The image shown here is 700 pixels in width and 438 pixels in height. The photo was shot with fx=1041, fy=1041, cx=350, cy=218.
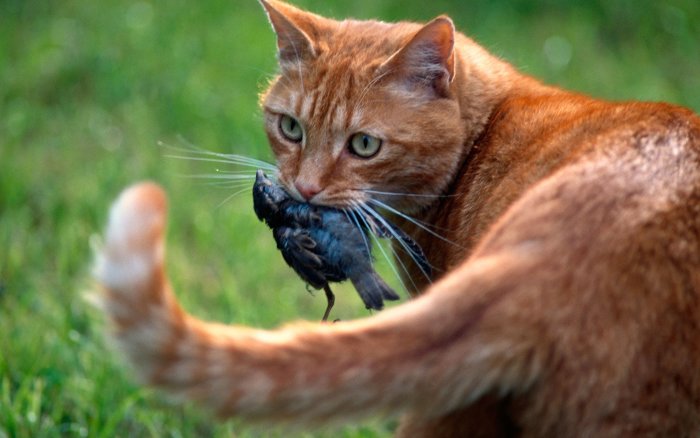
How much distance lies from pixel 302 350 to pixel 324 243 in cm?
83

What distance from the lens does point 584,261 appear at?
197 cm

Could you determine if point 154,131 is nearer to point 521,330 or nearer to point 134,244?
point 134,244

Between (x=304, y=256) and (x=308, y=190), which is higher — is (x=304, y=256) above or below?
below

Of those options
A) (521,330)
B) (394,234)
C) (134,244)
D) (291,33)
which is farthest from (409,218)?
(134,244)

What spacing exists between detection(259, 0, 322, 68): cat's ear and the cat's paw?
132 centimetres

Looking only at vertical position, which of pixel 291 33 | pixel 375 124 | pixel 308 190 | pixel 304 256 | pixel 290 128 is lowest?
pixel 304 256

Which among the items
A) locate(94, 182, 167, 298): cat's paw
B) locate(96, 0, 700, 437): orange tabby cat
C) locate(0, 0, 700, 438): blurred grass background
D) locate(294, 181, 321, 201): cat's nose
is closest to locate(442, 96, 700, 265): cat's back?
locate(96, 0, 700, 437): orange tabby cat

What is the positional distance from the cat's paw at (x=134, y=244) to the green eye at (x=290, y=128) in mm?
1240

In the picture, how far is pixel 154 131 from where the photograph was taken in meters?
5.24

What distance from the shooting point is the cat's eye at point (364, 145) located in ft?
9.61

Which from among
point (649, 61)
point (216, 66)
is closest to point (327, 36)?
point (216, 66)

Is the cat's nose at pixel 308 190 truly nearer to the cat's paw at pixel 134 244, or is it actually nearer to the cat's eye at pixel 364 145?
the cat's eye at pixel 364 145

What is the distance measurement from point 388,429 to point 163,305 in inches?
72.0

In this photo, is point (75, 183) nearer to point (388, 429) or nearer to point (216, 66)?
point (216, 66)
